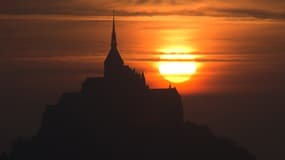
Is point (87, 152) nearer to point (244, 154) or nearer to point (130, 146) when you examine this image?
point (130, 146)

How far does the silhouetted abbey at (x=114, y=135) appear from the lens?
620 ft

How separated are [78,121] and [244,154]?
24028 millimetres

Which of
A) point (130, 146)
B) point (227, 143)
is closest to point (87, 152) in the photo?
point (130, 146)

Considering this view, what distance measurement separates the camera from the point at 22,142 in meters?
194

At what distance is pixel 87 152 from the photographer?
18900 cm

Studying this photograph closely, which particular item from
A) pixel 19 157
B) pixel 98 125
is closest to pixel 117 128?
pixel 98 125

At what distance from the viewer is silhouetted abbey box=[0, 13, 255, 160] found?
620ft

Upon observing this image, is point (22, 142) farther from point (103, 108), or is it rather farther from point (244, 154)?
point (244, 154)

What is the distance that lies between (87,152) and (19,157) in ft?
32.3

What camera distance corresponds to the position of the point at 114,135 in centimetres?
19312

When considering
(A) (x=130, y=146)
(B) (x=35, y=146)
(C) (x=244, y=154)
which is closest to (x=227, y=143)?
(C) (x=244, y=154)

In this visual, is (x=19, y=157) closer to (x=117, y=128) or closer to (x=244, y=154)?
(x=117, y=128)

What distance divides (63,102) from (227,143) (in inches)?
950

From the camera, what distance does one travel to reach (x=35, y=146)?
19212 cm
